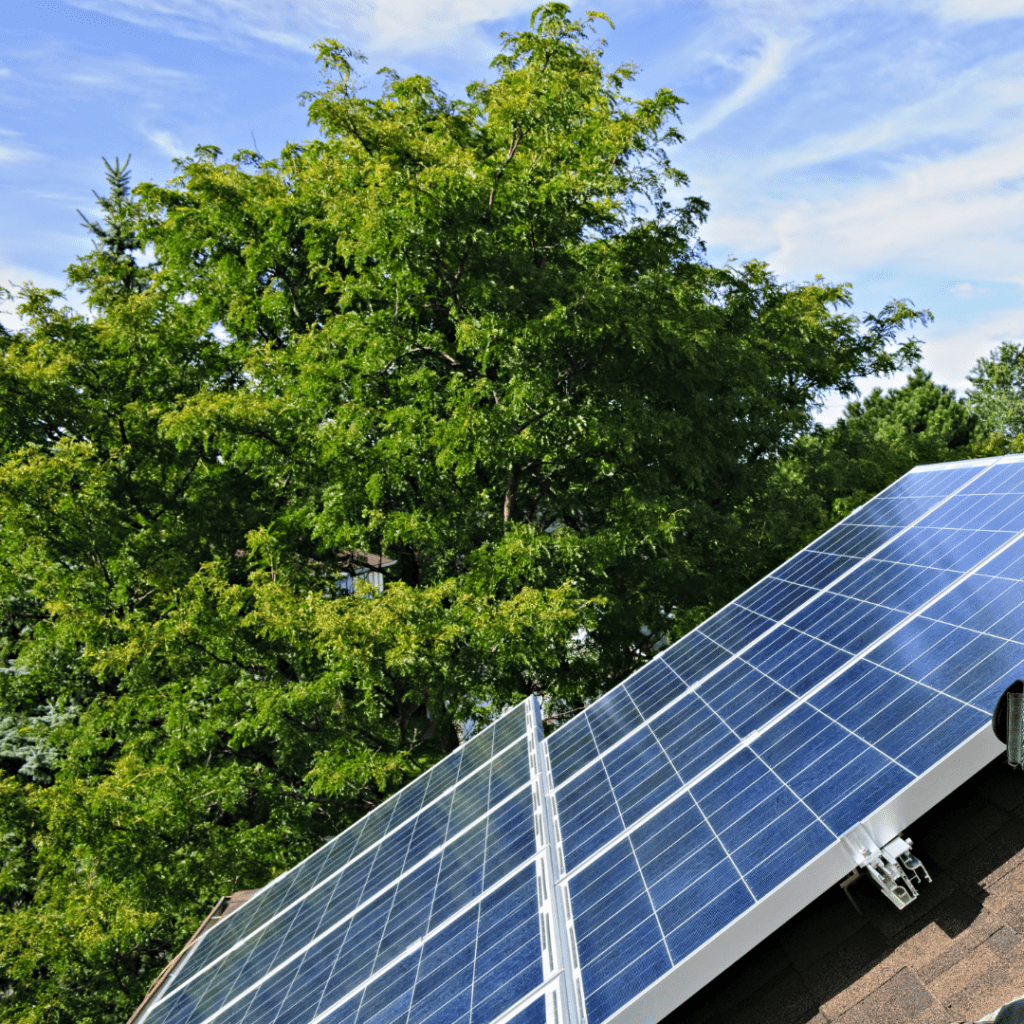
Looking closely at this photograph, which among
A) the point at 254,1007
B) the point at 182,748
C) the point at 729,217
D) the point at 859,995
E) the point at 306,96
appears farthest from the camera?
the point at 729,217

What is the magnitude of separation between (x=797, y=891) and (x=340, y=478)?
13464mm

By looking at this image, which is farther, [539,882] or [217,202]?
[217,202]

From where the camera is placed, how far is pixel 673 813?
5.02 metres

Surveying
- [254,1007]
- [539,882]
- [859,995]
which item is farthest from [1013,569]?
[254,1007]

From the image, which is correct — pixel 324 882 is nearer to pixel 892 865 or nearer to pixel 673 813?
pixel 673 813

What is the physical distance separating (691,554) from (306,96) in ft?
39.7

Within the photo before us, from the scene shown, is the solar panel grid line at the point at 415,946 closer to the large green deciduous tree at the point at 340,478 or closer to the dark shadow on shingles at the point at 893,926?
the dark shadow on shingles at the point at 893,926

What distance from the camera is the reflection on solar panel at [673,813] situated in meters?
3.73

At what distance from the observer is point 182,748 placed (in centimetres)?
1424

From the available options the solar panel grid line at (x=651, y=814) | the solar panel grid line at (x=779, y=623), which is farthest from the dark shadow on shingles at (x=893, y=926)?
the solar panel grid line at (x=779, y=623)

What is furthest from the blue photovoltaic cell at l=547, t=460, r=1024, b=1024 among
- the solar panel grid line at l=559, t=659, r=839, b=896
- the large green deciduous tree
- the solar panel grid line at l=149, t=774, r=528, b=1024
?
the large green deciduous tree

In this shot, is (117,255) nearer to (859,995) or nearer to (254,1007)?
(254,1007)

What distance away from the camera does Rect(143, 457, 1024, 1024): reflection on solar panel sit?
3.73 m


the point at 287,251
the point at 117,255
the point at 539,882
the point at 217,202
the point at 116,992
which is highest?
the point at 117,255
